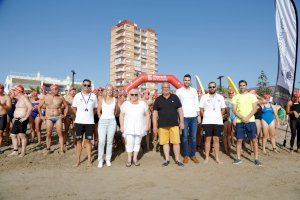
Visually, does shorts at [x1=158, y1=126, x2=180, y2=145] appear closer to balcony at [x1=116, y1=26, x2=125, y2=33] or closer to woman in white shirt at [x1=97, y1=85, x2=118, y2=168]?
woman in white shirt at [x1=97, y1=85, x2=118, y2=168]

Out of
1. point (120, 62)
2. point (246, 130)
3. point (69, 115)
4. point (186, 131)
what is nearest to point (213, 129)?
point (186, 131)

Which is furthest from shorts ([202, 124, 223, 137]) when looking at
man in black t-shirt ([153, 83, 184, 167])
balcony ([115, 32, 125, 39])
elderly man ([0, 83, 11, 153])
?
balcony ([115, 32, 125, 39])

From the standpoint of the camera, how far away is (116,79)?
93062 mm

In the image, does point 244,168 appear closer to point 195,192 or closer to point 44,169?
point 195,192

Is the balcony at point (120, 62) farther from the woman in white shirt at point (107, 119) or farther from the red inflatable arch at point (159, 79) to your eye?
the woman in white shirt at point (107, 119)

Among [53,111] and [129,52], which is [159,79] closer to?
[53,111]

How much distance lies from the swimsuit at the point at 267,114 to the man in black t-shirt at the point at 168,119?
3167 mm

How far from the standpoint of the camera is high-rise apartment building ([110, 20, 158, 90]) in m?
90.8

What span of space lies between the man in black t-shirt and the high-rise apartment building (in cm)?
8013

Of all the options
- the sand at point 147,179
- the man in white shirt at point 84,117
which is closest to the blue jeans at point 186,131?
the sand at point 147,179

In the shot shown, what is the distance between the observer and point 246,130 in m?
7.05

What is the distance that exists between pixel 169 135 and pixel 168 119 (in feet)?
1.53

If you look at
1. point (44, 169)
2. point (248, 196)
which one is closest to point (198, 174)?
point (248, 196)

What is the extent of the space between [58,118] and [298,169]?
6419 mm
